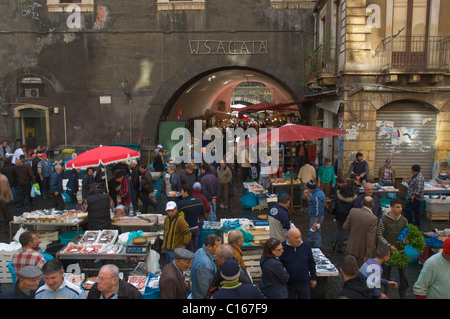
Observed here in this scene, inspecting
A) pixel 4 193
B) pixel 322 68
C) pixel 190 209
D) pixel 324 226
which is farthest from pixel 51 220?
pixel 322 68

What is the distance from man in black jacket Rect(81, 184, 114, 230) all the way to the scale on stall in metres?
1.40

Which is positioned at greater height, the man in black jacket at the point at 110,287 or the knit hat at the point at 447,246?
the knit hat at the point at 447,246

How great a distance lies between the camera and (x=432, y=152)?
14375mm

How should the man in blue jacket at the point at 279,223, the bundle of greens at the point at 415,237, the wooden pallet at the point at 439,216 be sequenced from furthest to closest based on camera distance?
the wooden pallet at the point at 439,216 < the man in blue jacket at the point at 279,223 < the bundle of greens at the point at 415,237

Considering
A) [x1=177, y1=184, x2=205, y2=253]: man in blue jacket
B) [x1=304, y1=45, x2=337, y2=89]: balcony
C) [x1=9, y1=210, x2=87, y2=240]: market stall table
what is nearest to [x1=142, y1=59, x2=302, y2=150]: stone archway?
[x1=304, y1=45, x2=337, y2=89]: balcony

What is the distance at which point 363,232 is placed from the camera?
6973mm

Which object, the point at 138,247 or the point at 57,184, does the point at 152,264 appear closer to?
the point at 138,247

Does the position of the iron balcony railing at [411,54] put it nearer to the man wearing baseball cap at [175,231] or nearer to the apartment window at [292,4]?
the apartment window at [292,4]

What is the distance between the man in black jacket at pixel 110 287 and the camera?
4.68m

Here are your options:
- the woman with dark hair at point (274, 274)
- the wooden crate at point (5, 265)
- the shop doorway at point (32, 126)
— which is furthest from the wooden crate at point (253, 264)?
the shop doorway at point (32, 126)

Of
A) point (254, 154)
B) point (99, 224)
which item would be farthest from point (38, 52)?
point (99, 224)

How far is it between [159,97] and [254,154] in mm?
6241

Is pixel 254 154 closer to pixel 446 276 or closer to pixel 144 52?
pixel 144 52

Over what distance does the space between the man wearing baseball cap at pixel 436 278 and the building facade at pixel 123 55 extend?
14.5 meters
